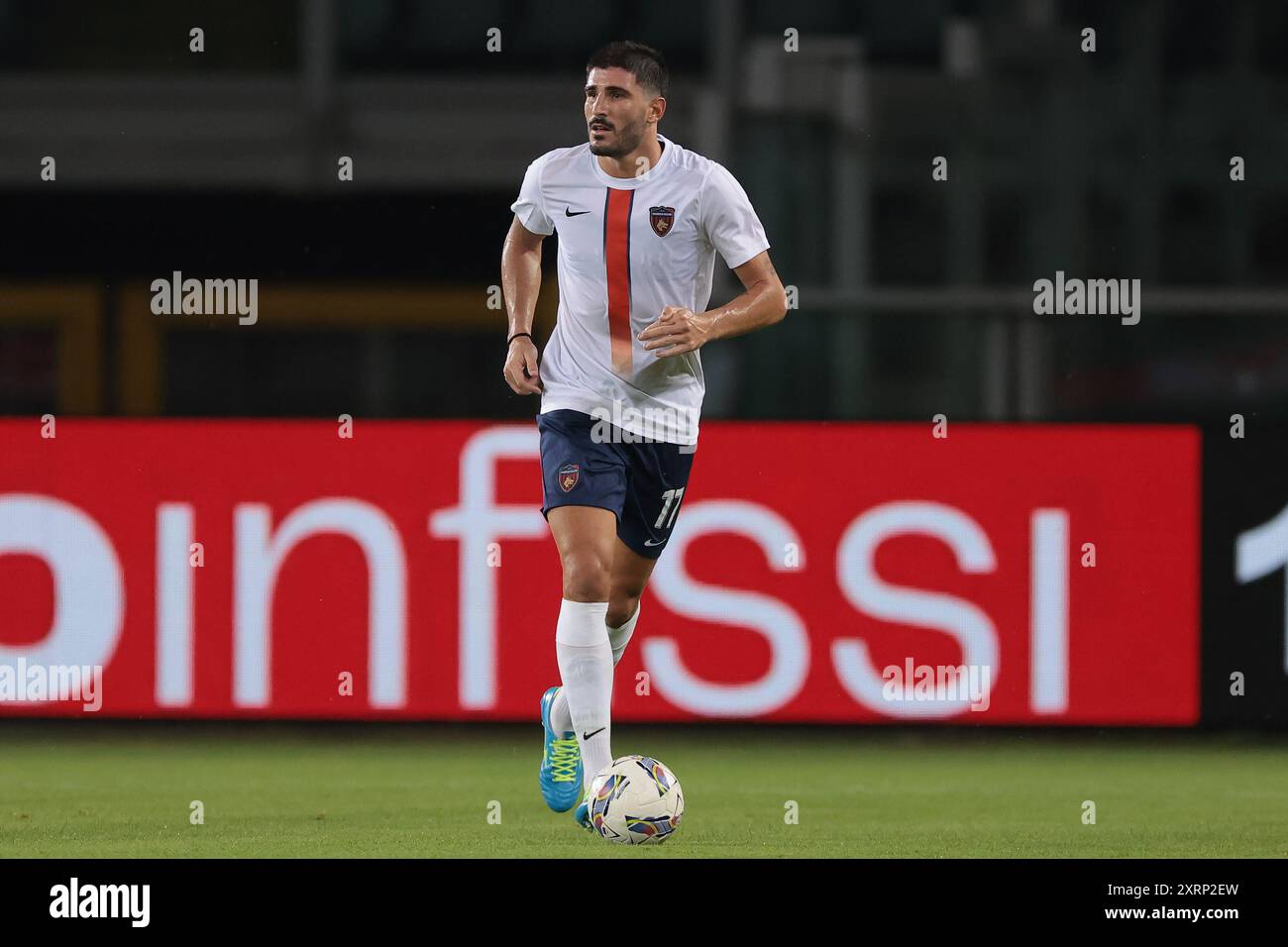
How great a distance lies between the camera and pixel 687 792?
736 centimetres

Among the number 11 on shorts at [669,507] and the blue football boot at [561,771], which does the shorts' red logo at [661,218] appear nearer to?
the number 11 on shorts at [669,507]

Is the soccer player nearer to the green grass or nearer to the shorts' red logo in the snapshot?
the shorts' red logo

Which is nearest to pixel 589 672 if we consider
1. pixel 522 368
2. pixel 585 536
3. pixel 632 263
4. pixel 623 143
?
pixel 585 536

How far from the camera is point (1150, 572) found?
338 inches

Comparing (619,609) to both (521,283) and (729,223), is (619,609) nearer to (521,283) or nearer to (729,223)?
(521,283)

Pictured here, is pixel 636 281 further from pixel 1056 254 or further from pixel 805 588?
pixel 1056 254

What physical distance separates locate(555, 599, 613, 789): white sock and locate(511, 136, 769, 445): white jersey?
0.52 m

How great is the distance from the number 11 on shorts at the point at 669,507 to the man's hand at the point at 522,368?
18.3 inches

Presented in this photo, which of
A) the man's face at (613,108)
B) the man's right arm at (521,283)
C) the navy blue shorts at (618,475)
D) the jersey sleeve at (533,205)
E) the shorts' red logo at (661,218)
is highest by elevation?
the man's face at (613,108)

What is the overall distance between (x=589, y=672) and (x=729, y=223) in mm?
1221

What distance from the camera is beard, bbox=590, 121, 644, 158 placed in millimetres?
6109

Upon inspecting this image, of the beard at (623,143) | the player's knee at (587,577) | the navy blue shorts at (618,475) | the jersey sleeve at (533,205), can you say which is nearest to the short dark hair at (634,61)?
the beard at (623,143)

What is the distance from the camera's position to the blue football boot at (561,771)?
637 centimetres

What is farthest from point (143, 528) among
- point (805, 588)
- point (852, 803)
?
point (852, 803)
